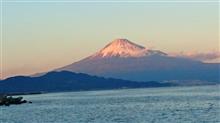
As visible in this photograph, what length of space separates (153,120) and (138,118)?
124 inches

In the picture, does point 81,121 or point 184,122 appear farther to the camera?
point 81,121

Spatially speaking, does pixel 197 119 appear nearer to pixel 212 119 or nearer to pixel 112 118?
pixel 212 119

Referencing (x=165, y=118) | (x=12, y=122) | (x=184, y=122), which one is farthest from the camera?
(x=12, y=122)

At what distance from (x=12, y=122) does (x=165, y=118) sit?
43.8 ft

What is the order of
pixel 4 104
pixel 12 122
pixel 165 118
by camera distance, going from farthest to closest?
pixel 4 104 < pixel 12 122 < pixel 165 118

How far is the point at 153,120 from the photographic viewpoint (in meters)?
51.9

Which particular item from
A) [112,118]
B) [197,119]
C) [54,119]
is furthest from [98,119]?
[197,119]

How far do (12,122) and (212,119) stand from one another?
17.5 metres

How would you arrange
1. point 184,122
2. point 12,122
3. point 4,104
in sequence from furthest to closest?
point 4,104
point 12,122
point 184,122

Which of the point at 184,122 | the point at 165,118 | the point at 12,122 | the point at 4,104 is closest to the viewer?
the point at 184,122

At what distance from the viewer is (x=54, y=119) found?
58.8 m

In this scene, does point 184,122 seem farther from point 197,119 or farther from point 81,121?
point 81,121

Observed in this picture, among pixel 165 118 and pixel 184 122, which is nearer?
pixel 184 122

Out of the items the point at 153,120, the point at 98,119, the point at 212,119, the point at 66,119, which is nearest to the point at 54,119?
the point at 66,119
